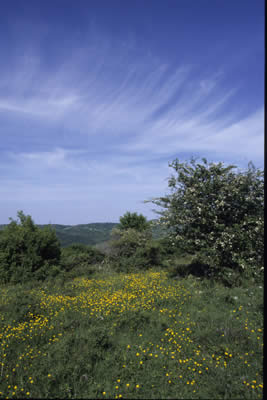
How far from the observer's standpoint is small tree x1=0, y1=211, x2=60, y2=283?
9555 mm

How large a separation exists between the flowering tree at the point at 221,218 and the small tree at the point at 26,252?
17.9ft

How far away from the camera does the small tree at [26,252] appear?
955 cm

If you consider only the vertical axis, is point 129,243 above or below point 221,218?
below

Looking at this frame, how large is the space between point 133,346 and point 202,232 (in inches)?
204

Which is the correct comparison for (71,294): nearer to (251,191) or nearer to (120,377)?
(120,377)

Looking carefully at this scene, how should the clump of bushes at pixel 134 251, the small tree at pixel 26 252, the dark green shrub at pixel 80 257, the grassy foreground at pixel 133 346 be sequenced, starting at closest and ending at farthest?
the grassy foreground at pixel 133 346
the small tree at pixel 26 252
the dark green shrub at pixel 80 257
the clump of bushes at pixel 134 251

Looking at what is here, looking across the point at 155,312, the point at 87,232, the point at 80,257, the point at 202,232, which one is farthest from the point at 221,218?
the point at 87,232

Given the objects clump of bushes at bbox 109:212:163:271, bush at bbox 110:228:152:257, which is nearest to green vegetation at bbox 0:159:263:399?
clump of bushes at bbox 109:212:163:271

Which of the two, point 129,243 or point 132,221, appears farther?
point 132,221

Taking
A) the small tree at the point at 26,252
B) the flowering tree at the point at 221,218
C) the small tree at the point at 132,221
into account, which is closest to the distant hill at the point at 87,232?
the small tree at the point at 132,221

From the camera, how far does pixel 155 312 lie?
5590 mm

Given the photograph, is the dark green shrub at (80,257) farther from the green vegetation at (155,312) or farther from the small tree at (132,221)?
the small tree at (132,221)

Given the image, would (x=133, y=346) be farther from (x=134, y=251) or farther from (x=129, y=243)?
(x=129, y=243)

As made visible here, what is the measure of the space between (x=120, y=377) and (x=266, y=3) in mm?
4439
